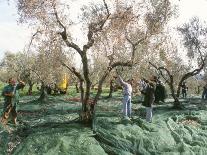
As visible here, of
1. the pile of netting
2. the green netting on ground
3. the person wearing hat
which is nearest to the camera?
the pile of netting

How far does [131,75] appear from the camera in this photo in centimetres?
4666

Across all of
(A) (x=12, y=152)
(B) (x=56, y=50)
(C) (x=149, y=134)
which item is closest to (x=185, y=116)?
(C) (x=149, y=134)

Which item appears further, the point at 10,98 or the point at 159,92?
the point at 159,92

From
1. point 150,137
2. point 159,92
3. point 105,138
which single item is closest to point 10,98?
point 105,138

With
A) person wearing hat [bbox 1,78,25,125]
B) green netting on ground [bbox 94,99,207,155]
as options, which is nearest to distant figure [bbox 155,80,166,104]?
green netting on ground [bbox 94,99,207,155]

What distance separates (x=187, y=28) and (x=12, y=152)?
34816mm

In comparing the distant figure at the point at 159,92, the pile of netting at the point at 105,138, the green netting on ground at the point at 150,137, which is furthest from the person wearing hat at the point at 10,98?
the distant figure at the point at 159,92

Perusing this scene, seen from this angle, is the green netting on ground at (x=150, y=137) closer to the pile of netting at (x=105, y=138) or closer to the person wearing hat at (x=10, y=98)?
the pile of netting at (x=105, y=138)

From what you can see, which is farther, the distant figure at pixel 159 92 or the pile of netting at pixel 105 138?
the distant figure at pixel 159 92

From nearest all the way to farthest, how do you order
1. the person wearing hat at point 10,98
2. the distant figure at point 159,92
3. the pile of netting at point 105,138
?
the pile of netting at point 105,138 → the person wearing hat at point 10,98 → the distant figure at point 159,92

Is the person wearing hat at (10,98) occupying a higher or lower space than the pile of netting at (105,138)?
higher

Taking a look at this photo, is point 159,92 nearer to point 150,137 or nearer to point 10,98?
point 150,137

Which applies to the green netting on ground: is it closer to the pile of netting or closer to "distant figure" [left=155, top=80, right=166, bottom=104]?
the pile of netting

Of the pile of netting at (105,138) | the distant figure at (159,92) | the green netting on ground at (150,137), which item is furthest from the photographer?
the distant figure at (159,92)
